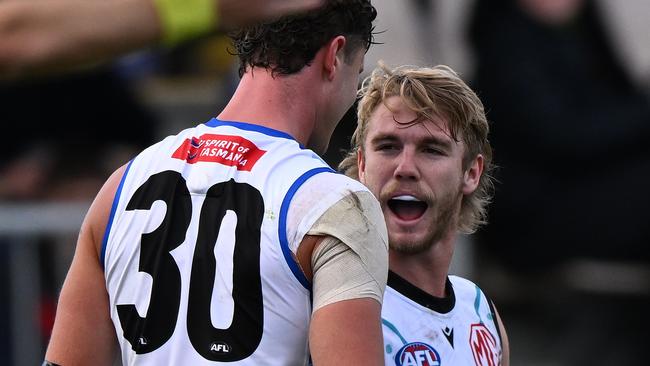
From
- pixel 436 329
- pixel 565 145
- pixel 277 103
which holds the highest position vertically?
pixel 277 103

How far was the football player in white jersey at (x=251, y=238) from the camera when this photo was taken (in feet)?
11.8

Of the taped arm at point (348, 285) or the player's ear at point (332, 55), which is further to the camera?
the player's ear at point (332, 55)

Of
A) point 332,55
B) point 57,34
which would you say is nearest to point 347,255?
point 332,55

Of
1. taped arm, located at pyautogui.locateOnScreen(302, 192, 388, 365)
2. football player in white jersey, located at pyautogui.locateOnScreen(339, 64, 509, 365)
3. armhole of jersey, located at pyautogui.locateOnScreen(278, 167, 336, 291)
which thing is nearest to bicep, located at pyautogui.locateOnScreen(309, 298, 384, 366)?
taped arm, located at pyautogui.locateOnScreen(302, 192, 388, 365)

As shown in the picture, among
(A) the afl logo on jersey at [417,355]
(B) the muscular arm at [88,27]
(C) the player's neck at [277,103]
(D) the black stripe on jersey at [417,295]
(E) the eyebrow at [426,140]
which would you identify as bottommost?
(A) the afl logo on jersey at [417,355]

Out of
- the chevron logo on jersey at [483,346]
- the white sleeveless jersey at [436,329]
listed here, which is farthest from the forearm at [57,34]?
the chevron logo on jersey at [483,346]

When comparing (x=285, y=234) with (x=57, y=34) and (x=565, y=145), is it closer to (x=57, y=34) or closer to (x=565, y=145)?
(x=57, y=34)

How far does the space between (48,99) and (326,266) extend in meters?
5.48

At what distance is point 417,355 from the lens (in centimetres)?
415

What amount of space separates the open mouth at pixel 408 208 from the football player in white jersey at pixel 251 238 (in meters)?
0.53

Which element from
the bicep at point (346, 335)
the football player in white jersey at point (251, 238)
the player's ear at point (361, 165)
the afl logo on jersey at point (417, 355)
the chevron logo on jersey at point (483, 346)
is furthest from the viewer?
the player's ear at point (361, 165)

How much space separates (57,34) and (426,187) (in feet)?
6.80

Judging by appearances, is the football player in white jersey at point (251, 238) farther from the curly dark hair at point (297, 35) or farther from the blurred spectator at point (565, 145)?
the blurred spectator at point (565, 145)

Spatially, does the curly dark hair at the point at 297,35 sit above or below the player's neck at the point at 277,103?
above
